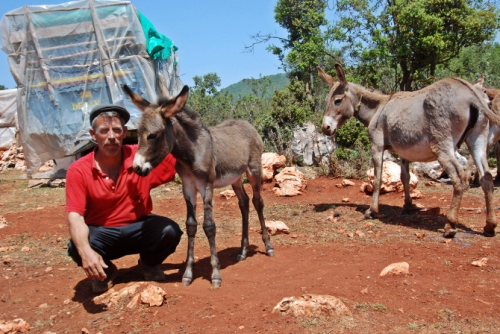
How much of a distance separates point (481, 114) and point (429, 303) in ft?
11.0

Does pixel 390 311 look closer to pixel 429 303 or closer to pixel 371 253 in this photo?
pixel 429 303

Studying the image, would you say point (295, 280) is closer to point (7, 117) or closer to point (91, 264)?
point (91, 264)

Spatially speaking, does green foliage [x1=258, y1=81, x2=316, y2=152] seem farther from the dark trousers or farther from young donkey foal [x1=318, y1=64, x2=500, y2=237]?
the dark trousers

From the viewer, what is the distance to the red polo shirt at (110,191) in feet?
13.1

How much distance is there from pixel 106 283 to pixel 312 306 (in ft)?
7.54

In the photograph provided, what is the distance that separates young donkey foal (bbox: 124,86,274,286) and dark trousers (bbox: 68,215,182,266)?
0.85 feet

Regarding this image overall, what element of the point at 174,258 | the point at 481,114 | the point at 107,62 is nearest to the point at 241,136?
the point at 174,258

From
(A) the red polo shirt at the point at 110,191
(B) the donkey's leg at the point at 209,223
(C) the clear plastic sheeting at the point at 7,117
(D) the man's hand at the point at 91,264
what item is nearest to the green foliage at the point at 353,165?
(B) the donkey's leg at the point at 209,223

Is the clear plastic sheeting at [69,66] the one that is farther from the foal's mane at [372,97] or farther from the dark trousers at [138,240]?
the dark trousers at [138,240]

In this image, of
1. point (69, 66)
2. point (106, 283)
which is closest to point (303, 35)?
point (69, 66)

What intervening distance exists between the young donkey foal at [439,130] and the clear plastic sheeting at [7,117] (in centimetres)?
1829

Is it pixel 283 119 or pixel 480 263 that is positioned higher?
pixel 283 119

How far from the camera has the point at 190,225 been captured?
15.0 ft

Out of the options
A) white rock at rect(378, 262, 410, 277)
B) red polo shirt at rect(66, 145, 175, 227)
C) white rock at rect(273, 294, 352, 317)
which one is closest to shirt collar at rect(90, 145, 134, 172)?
red polo shirt at rect(66, 145, 175, 227)
